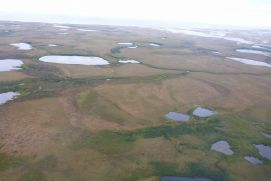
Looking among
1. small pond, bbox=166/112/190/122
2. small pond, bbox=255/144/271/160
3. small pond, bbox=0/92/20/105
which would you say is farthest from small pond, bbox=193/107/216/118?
small pond, bbox=0/92/20/105

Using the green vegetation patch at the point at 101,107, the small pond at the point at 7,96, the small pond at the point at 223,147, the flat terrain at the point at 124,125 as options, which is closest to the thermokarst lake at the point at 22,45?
the flat terrain at the point at 124,125

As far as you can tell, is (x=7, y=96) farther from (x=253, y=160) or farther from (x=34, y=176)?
(x=253, y=160)

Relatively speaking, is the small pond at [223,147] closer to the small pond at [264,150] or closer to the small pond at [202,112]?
the small pond at [264,150]

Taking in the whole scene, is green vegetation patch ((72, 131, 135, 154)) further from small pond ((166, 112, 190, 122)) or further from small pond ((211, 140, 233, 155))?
small pond ((211, 140, 233, 155))

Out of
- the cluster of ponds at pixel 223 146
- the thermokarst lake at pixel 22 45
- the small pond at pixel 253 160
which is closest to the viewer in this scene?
the small pond at pixel 253 160

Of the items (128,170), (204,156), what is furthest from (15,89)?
(204,156)

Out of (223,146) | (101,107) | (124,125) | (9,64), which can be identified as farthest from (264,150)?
(9,64)
